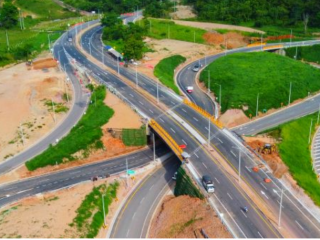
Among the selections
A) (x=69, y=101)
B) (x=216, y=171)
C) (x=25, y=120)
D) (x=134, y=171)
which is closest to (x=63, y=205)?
(x=134, y=171)

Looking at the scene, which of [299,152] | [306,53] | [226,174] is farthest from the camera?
[306,53]

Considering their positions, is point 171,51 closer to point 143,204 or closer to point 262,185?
point 143,204

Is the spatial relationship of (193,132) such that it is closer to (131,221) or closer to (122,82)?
(131,221)

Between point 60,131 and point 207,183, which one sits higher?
point 207,183

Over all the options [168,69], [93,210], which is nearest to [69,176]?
[93,210]

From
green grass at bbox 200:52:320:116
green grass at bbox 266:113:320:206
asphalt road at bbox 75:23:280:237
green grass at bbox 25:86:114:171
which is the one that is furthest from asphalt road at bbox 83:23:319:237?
green grass at bbox 200:52:320:116

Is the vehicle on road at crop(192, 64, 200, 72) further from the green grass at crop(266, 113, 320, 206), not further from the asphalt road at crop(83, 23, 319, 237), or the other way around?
the green grass at crop(266, 113, 320, 206)

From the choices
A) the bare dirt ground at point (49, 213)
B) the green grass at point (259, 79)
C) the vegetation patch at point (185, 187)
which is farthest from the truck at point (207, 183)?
the green grass at point (259, 79)
